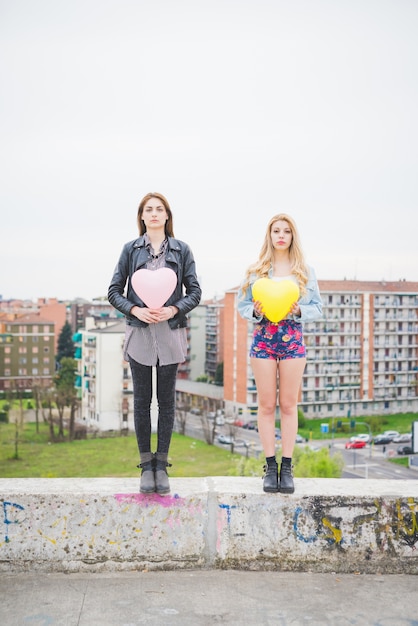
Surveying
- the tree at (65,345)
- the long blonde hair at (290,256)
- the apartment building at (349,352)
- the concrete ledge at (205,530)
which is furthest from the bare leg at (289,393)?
the tree at (65,345)

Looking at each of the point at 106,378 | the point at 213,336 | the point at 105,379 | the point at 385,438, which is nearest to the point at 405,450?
the point at 385,438

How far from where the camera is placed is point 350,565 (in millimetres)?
3164

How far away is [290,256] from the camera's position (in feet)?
11.7

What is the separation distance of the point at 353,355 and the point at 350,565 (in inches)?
2263

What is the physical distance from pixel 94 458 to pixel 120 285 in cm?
4239

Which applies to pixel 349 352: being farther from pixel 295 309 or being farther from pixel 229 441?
pixel 295 309

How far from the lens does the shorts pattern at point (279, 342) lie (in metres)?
3.39

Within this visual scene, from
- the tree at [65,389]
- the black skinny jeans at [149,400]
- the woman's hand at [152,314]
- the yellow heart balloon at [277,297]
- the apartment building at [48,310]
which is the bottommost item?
the tree at [65,389]

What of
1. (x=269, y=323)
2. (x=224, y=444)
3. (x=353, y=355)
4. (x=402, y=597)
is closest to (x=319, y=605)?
(x=402, y=597)

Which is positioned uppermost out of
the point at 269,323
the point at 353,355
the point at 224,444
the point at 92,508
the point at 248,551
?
the point at 269,323

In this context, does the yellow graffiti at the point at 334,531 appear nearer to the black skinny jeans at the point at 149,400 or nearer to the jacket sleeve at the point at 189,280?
the black skinny jeans at the point at 149,400

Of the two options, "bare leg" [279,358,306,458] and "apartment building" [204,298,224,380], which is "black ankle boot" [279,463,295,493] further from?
"apartment building" [204,298,224,380]

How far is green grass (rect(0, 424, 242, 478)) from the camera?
39406mm

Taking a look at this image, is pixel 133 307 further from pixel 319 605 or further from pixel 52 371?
pixel 52 371
